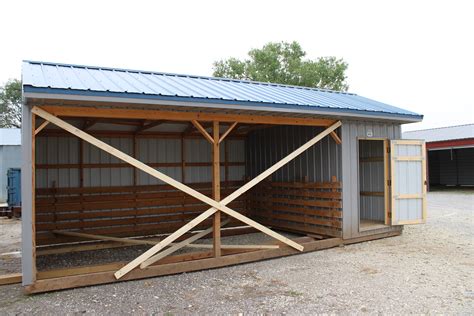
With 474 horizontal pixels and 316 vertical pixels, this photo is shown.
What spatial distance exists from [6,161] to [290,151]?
13900mm

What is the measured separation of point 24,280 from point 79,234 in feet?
10.5

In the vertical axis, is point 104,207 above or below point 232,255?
above

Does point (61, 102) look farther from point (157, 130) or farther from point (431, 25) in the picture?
point (431, 25)

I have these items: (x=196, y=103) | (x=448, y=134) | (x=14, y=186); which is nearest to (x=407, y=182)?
(x=196, y=103)

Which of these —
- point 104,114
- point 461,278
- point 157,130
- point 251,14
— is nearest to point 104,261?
point 104,114

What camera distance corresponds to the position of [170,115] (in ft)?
19.6

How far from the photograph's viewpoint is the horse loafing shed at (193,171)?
555cm

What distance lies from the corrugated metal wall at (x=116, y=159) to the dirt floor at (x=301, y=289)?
78.3 inches

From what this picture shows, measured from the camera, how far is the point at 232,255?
644 centimetres

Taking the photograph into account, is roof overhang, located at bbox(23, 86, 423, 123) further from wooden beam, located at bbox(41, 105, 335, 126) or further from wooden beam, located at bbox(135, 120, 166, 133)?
wooden beam, located at bbox(135, 120, 166, 133)

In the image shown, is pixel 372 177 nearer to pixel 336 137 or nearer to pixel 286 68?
pixel 336 137

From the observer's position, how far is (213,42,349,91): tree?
28234 mm

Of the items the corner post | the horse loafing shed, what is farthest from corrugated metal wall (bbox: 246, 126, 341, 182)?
the corner post

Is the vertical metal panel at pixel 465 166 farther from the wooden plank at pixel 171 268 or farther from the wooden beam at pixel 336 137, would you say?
the wooden plank at pixel 171 268
